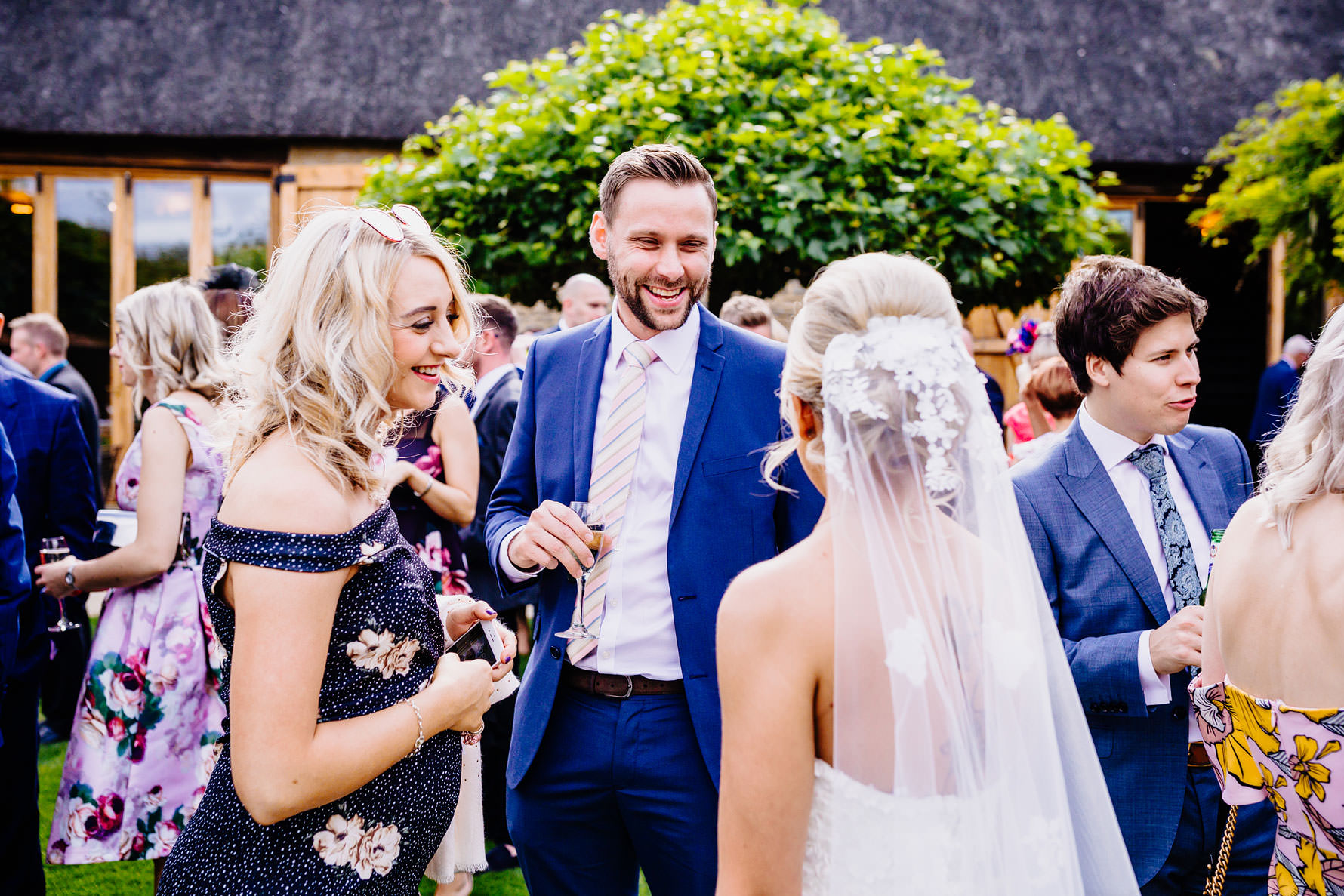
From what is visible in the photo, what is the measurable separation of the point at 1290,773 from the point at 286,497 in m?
1.90

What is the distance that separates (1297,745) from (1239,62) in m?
11.4

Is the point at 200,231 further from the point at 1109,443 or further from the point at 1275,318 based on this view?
the point at 1275,318

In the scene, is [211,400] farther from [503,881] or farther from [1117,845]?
[1117,845]

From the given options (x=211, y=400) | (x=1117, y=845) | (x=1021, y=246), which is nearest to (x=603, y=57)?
(x=1021, y=246)

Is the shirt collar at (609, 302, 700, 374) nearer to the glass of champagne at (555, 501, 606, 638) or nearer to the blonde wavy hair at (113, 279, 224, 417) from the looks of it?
the glass of champagne at (555, 501, 606, 638)

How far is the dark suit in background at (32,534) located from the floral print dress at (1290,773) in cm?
337

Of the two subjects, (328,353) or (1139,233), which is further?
(1139,233)

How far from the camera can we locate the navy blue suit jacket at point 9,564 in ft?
9.98

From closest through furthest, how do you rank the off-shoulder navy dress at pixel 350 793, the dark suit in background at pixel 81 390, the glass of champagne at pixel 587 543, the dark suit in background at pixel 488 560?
the off-shoulder navy dress at pixel 350 793 → the glass of champagne at pixel 587 543 → the dark suit in background at pixel 488 560 → the dark suit in background at pixel 81 390

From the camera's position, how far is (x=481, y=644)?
2.04 meters

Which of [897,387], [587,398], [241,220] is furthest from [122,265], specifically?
[897,387]

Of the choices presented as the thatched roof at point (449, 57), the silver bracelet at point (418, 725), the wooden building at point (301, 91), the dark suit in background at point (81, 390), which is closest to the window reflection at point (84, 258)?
the wooden building at point (301, 91)

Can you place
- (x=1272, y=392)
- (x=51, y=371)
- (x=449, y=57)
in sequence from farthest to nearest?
(x=449, y=57) → (x=1272, y=392) → (x=51, y=371)

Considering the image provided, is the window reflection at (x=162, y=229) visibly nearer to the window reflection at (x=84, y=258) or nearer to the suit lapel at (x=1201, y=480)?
the window reflection at (x=84, y=258)
